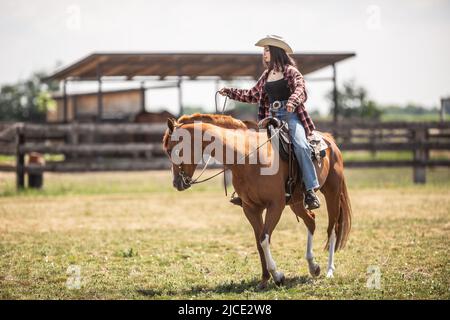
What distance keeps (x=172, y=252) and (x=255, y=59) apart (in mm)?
10789

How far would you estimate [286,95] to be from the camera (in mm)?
6867

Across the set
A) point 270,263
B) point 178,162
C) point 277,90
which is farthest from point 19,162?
point 270,263

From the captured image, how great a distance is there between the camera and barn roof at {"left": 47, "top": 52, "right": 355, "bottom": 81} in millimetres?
17553

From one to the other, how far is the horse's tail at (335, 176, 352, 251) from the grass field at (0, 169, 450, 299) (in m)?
0.29

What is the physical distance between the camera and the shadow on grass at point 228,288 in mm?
5988

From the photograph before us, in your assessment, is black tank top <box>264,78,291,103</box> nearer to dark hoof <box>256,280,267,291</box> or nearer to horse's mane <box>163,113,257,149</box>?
horse's mane <box>163,113,257,149</box>

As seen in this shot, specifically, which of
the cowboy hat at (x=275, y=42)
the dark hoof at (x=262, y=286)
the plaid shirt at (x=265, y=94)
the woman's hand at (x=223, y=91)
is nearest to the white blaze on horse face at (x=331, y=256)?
the dark hoof at (x=262, y=286)

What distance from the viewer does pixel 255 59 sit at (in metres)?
18.3

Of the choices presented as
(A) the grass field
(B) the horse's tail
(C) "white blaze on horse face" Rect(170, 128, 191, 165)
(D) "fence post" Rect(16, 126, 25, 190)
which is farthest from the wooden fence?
(C) "white blaze on horse face" Rect(170, 128, 191, 165)

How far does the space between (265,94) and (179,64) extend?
11.8m

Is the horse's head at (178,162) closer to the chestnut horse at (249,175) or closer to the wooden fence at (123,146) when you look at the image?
the chestnut horse at (249,175)

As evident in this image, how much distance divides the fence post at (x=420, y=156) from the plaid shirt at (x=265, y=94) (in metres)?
11.7
